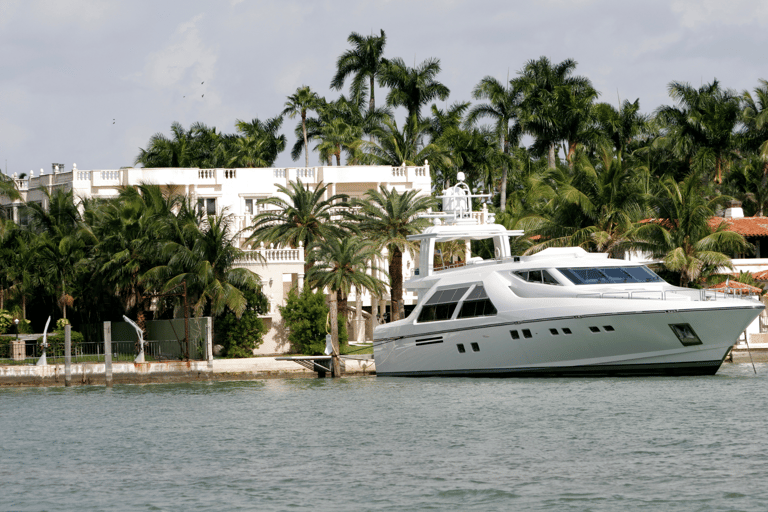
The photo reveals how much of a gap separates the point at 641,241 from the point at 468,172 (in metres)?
24.8

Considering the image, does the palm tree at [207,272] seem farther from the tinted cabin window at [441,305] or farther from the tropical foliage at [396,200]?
the tinted cabin window at [441,305]

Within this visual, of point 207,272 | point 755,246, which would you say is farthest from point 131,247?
point 755,246

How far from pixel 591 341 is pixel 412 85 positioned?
127ft

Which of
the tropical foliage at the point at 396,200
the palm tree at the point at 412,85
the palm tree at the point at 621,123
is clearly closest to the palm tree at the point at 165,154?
the tropical foliage at the point at 396,200

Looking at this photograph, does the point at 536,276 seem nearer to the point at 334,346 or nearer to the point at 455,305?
the point at 455,305

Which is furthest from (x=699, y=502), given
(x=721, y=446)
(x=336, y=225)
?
(x=336, y=225)

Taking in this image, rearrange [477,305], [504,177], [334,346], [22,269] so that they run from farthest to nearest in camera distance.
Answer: [504,177]
[22,269]
[334,346]
[477,305]

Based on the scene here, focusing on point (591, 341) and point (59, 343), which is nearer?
point (591, 341)

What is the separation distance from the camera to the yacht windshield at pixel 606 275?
33594mm

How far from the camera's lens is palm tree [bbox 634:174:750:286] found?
45.1 metres

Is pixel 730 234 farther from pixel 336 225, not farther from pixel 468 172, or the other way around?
pixel 468 172

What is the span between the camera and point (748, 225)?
53219 millimetres

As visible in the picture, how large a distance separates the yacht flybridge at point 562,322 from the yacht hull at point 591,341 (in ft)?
0.11

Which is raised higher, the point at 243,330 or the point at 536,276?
the point at 536,276
